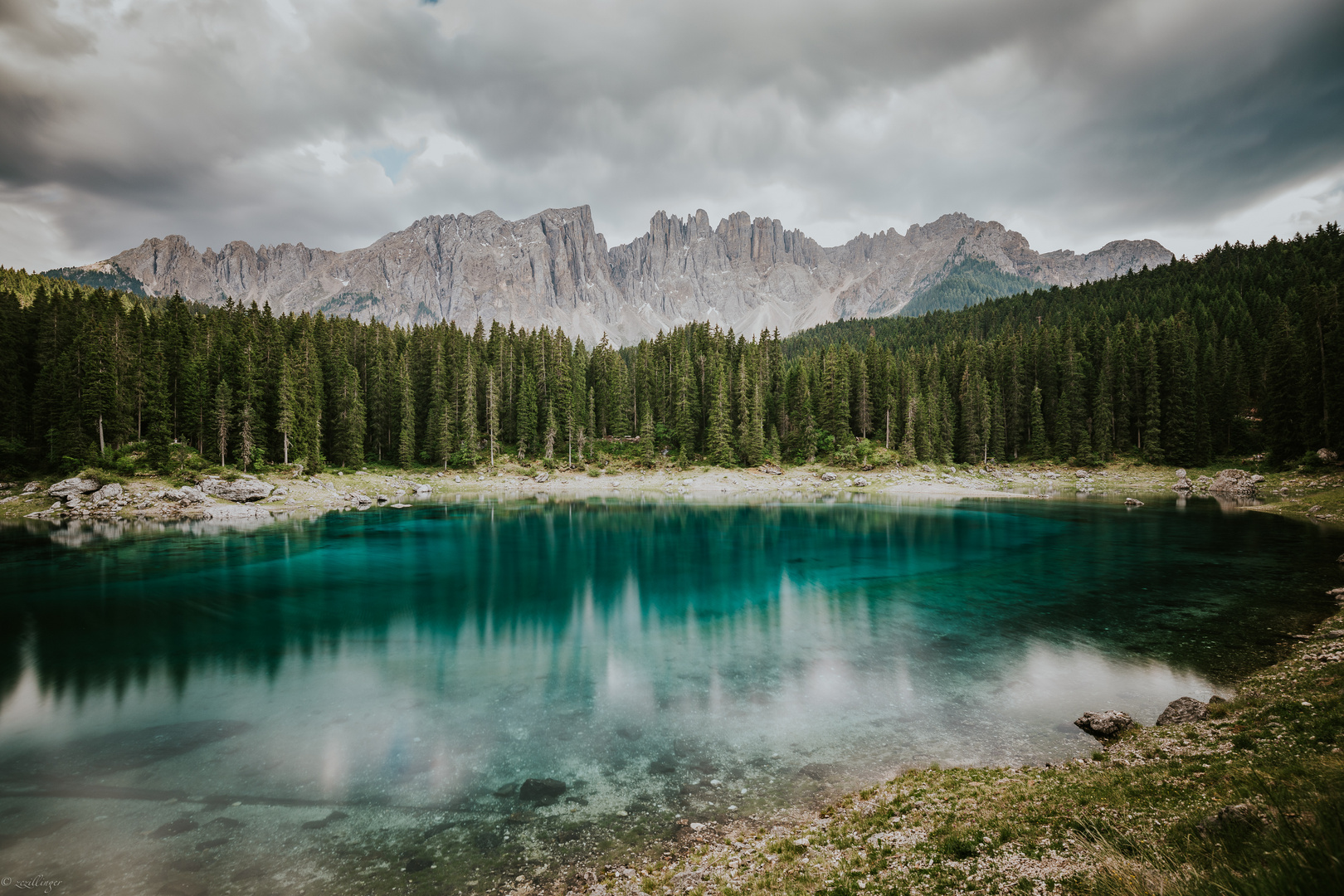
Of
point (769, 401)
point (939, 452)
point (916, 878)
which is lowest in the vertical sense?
point (916, 878)

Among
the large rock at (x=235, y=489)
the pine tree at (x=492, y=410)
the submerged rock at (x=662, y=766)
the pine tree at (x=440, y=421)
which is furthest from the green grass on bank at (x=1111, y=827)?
the pine tree at (x=440, y=421)

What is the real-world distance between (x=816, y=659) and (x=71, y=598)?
31.9 meters

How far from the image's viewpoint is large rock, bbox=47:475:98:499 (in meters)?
51.0

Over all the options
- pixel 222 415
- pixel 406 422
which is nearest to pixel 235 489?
pixel 222 415

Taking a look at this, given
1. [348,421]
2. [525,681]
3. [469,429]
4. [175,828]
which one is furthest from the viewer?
[469,429]

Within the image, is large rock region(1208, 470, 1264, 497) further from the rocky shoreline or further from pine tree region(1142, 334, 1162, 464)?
the rocky shoreline

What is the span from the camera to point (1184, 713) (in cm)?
1163

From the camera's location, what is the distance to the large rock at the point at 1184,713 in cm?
1145

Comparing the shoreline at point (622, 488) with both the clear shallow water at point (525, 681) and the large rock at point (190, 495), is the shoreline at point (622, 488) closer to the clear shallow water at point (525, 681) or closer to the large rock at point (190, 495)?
the large rock at point (190, 495)

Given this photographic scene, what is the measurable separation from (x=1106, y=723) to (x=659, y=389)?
91.3m

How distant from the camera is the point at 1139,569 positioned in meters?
28.7

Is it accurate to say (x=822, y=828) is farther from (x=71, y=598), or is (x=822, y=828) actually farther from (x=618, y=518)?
(x=618, y=518)

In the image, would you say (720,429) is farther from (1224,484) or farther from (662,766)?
(662,766)

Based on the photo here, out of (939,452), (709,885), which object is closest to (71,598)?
(709,885)
